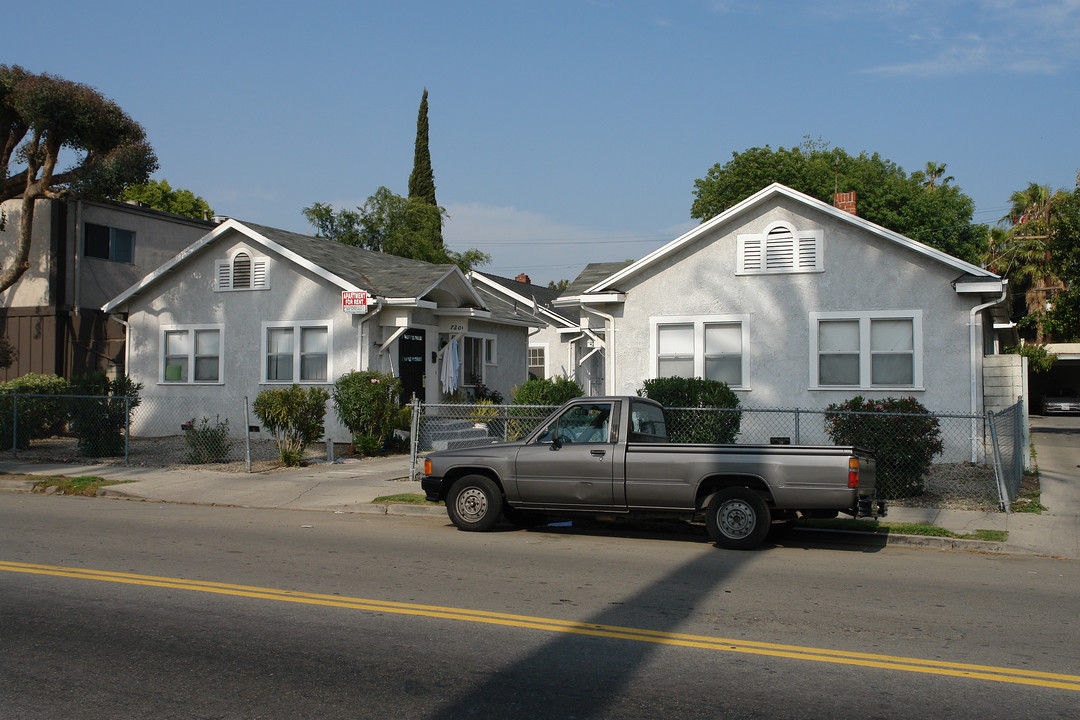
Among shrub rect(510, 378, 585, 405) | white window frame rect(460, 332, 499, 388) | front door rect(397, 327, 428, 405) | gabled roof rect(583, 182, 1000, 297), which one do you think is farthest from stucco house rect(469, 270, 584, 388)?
gabled roof rect(583, 182, 1000, 297)

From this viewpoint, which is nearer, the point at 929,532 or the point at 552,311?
the point at 929,532

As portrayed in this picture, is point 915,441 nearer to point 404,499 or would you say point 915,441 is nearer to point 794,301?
point 794,301

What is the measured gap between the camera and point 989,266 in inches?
1649

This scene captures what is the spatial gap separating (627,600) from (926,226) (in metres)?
41.7

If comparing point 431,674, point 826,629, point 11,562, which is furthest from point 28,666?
point 826,629

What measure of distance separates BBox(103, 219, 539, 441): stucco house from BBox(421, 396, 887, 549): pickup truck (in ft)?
31.7

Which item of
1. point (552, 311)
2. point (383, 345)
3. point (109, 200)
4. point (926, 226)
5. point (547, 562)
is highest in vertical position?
point (926, 226)

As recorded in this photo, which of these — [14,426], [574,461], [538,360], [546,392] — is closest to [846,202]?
[546,392]

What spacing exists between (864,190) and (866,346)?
30717 mm

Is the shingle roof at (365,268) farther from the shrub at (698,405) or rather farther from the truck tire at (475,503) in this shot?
the truck tire at (475,503)

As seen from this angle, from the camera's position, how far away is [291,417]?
16.4 metres

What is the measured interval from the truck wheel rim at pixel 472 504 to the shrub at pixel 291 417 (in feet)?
21.9

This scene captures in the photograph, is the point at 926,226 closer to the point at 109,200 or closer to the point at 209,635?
the point at 109,200

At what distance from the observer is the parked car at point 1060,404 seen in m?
44.3
